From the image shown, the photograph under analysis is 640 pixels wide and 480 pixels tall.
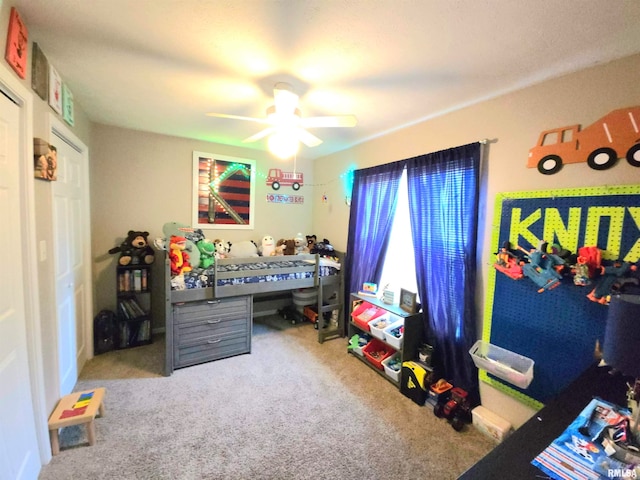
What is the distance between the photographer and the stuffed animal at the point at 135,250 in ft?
9.45

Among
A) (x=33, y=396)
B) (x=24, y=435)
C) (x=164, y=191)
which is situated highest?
(x=164, y=191)

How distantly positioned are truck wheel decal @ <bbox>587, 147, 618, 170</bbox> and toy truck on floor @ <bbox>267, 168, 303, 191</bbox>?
2.97 meters

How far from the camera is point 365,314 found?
2871 millimetres

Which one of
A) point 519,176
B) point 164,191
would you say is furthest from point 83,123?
point 519,176

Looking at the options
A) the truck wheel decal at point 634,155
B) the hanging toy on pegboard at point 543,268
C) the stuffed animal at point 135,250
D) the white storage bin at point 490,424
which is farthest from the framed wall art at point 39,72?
the white storage bin at point 490,424

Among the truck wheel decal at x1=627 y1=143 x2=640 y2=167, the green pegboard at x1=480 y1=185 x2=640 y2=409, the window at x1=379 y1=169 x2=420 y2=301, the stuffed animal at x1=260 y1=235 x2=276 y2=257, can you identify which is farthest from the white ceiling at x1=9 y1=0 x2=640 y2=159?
the stuffed animal at x1=260 y1=235 x2=276 y2=257

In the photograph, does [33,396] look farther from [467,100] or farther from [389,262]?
[467,100]

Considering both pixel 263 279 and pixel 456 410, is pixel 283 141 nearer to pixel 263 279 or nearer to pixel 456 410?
pixel 263 279

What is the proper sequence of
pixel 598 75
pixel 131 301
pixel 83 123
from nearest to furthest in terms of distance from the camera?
pixel 598 75 → pixel 83 123 → pixel 131 301

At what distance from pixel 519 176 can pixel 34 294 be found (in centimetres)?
290

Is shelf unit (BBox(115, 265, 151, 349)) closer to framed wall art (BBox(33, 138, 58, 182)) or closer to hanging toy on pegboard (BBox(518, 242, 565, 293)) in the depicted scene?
framed wall art (BBox(33, 138, 58, 182))

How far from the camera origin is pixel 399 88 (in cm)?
192

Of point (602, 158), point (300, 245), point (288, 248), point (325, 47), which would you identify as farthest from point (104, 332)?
point (602, 158)

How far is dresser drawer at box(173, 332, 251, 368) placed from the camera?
2.53 metres
